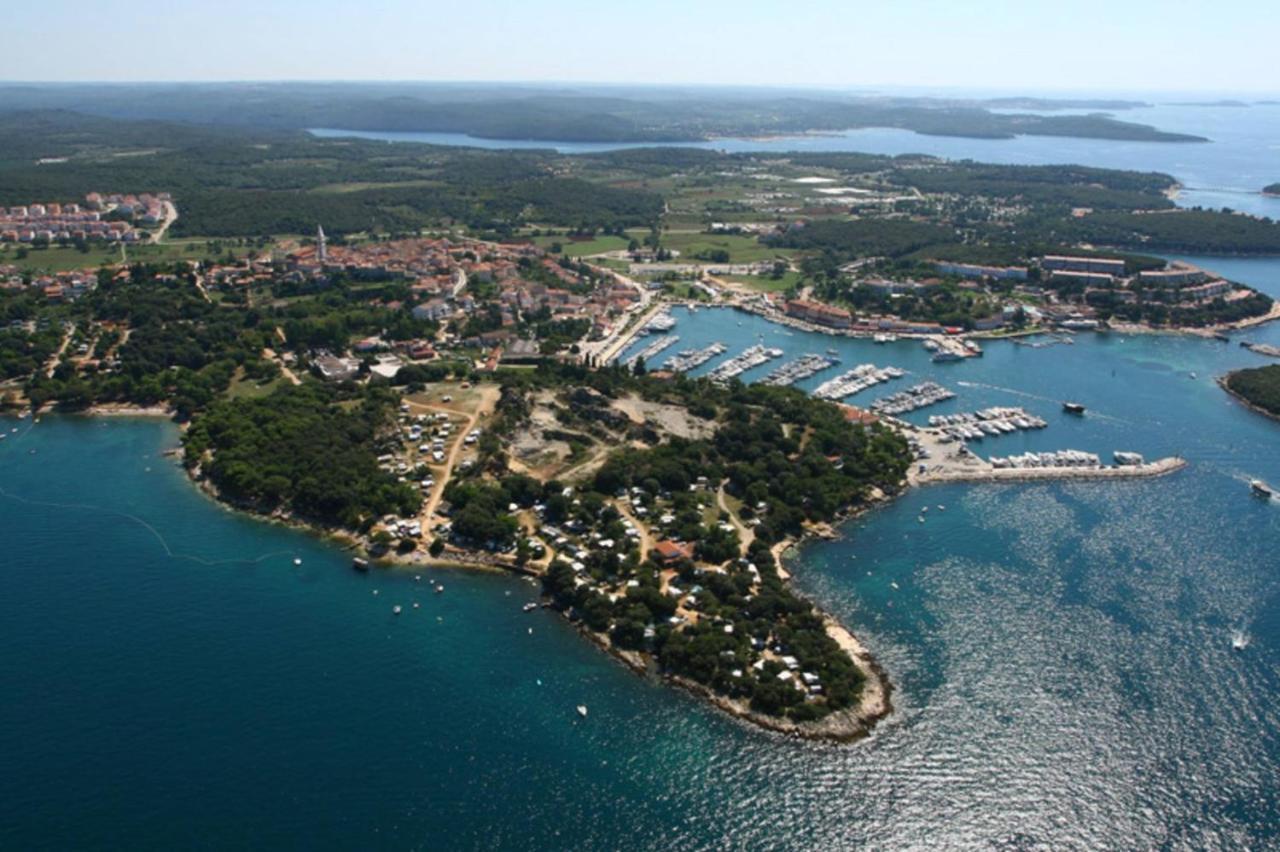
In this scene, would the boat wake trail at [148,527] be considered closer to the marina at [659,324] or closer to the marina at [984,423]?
the marina at [984,423]

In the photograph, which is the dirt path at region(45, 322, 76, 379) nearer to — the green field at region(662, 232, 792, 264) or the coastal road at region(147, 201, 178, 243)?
the coastal road at region(147, 201, 178, 243)

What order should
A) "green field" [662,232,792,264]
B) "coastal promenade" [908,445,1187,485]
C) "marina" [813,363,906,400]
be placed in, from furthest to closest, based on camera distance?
"green field" [662,232,792,264] < "marina" [813,363,906,400] < "coastal promenade" [908,445,1187,485]

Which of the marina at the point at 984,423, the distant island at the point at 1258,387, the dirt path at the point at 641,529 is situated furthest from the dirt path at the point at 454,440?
the distant island at the point at 1258,387

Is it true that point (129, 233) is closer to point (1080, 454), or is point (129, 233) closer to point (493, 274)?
point (493, 274)

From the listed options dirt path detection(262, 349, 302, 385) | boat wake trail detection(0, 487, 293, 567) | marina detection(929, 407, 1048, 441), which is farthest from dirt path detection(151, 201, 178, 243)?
marina detection(929, 407, 1048, 441)

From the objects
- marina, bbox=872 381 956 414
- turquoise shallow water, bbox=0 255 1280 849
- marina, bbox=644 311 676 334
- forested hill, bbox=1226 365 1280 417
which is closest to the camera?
turquoise shallow water, bbox=0 255 1280 849

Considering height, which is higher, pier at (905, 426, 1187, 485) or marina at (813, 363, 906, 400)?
marina at (813, 363, 906, 400)

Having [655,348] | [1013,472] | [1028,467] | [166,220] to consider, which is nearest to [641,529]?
[1013,472]
